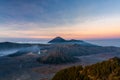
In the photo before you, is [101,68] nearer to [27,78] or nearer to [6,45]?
[27,78]

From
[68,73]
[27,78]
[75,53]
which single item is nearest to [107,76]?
[68,73]

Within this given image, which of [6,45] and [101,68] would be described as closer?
[101,68]

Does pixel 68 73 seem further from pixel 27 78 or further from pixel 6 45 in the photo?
pixel 6 45

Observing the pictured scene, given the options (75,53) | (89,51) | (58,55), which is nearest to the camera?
(58,55)

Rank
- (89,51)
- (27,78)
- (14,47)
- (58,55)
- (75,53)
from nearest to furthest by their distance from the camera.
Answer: (27,78) < (58,55) < (75,53) < (89,51) < (14,47)

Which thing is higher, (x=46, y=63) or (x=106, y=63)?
(x=106, y=63)

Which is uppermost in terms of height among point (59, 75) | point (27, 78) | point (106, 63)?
point (106, 63)

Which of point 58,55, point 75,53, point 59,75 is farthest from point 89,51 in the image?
point 59,75
